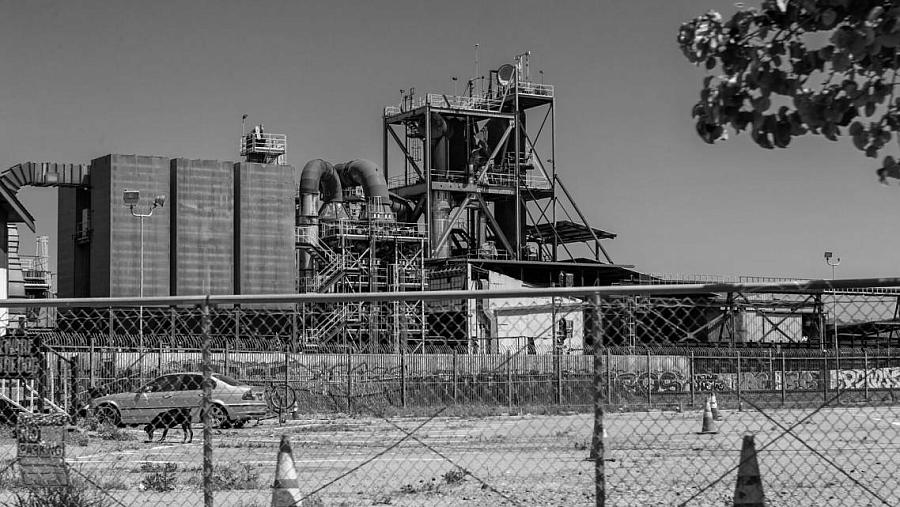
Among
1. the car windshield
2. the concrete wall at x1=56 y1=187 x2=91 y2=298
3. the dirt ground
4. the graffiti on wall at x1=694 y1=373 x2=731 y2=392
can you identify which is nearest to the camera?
the dirt ground

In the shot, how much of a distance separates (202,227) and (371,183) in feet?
41.5

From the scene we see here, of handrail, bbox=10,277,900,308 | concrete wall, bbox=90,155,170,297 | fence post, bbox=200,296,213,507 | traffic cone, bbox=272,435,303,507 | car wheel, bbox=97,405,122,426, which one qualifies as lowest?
car wheel, bbox=97,405,122,426

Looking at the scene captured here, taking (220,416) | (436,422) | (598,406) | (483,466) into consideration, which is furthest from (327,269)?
(598,406)

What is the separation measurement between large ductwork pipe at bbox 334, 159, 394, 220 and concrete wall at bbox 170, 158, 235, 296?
31.1 ft

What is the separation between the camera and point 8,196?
4584 centimetres

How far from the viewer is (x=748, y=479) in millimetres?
7297

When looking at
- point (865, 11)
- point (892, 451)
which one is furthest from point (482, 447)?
point (865, 11)

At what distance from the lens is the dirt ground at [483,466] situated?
12.6m

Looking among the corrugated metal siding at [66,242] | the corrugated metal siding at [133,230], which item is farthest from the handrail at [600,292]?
the corrugated metal siding at [66,242]

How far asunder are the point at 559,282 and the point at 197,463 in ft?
184

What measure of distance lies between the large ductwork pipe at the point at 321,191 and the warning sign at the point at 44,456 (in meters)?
56.9

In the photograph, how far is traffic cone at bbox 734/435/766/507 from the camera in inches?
286

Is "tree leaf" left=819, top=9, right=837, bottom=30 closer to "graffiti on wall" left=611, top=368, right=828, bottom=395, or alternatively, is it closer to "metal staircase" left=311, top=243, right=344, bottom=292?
"graffiti on wall" left=611, top=368, right=828, bottom=395

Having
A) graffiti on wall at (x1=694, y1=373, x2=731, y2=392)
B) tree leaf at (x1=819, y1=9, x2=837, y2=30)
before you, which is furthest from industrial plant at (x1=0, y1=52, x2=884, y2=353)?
tree leaf at (x1=819, y1=9, x2=837, y2=30)
